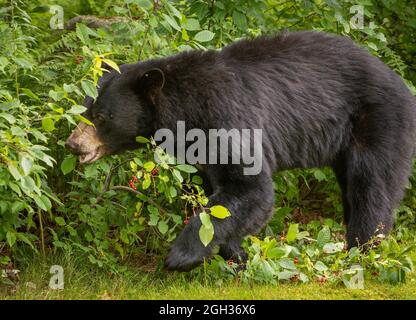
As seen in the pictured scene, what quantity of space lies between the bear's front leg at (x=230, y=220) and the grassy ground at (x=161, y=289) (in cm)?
22

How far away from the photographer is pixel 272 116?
222 inches

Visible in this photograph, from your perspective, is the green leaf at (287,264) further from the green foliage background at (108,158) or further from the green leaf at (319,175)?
the green leaf at (319,175)

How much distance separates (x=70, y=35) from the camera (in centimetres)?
601

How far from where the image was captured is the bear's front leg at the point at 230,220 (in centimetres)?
510

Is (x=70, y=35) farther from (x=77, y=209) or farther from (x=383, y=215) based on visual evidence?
(x=383, y=215)

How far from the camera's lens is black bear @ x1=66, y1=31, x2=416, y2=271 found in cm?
527

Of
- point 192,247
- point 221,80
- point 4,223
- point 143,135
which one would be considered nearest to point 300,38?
point 221,80

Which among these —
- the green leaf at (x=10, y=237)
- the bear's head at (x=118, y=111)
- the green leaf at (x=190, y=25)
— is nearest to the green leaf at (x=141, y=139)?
the bear's head at (x=118, y=111)

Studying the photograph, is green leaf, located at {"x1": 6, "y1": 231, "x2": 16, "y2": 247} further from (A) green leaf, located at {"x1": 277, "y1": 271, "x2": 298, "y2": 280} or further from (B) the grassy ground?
(A) green leaf, located at {"x1": 277, "y1": 271, "x2": 298, "y2": 280}

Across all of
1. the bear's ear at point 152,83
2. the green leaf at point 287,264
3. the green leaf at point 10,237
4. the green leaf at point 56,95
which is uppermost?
the green leaf at point 56,95

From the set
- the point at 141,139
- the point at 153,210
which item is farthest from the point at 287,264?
the point at 141,139

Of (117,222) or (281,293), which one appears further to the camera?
(117,222)

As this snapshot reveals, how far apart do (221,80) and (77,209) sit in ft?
4.84

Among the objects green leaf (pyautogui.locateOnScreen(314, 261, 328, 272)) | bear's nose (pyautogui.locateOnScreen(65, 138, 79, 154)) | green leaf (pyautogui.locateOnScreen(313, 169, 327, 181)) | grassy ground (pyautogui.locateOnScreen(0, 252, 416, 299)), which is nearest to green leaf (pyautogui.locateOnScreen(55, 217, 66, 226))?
grassy ground (pyautogui.locateOnScreen(0, 252, 416, 299))
